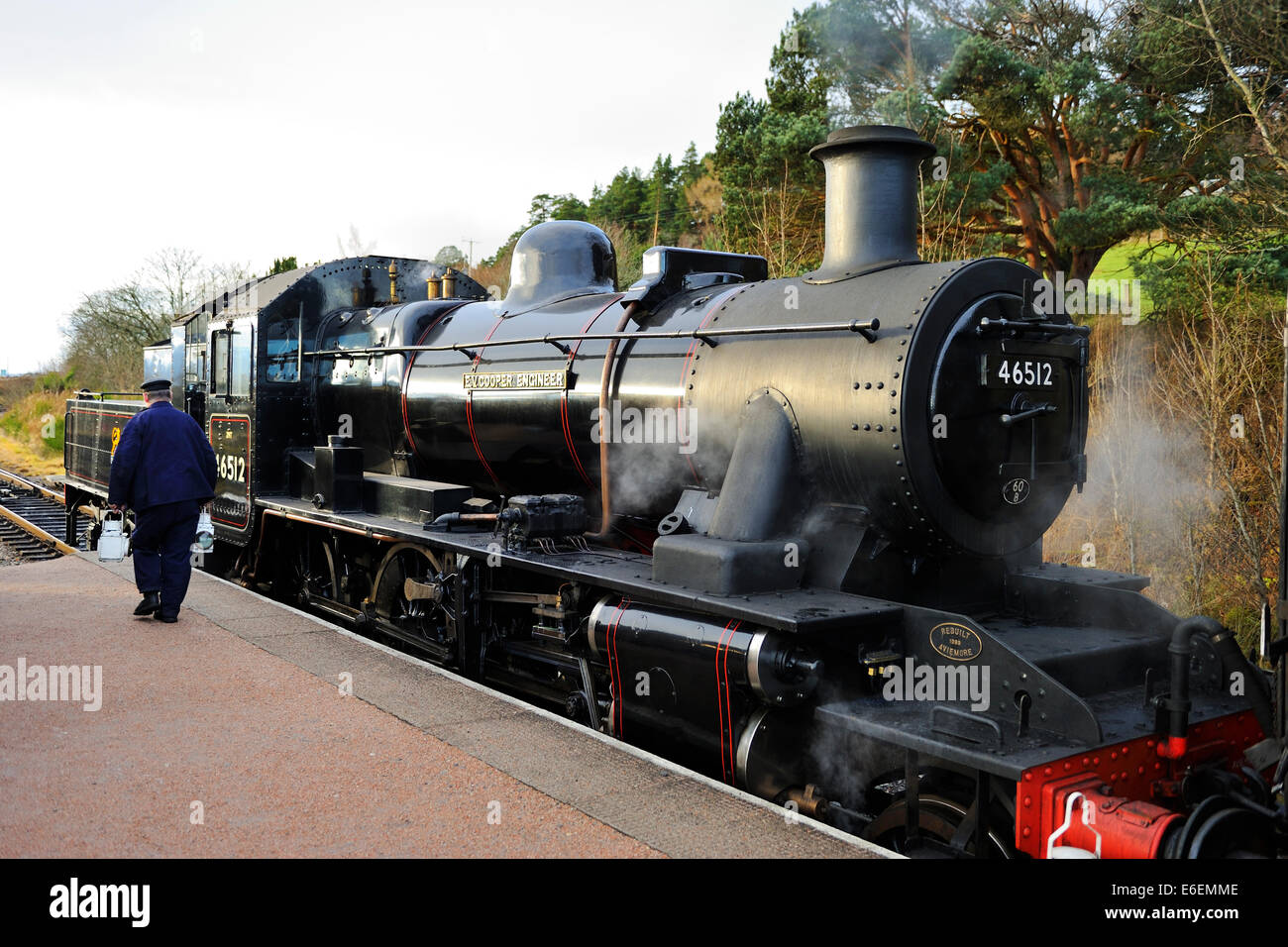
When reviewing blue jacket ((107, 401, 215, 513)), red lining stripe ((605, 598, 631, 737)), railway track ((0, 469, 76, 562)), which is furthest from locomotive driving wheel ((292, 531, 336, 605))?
railway track ((0, 469, 76, 562))

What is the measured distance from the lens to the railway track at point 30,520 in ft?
43.9

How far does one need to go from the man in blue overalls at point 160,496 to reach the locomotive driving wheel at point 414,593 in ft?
4.50

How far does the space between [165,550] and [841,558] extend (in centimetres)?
507

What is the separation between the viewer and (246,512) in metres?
8.65

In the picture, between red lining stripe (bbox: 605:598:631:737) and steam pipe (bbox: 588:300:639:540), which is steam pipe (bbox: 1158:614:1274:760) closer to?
red lining stripe (bbox: 605:598:631:737)

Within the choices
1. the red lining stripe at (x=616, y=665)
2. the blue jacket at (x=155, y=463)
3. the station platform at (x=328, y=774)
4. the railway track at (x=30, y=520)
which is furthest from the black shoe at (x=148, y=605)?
the railway track at (x=30, y=520)

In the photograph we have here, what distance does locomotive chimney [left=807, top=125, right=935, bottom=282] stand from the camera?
4.87 meters

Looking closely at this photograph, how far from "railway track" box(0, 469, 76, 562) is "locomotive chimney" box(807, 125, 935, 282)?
10.9 metres

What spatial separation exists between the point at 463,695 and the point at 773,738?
1.82 m

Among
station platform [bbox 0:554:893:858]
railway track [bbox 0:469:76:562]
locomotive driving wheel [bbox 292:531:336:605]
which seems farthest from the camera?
railway track [bbox 0:469:76:562]

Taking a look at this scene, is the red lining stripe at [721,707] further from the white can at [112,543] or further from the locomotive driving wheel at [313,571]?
the white can at [112,543]

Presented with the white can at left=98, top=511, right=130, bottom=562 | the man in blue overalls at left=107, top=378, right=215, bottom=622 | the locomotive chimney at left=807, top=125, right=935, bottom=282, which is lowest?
the white can at left=98, top=511, right=130, bottom=562

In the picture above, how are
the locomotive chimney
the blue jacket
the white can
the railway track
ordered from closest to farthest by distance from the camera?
the locomotive chimney → the blue jacket → the white can → the railway track

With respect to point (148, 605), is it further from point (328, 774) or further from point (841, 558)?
point (841, 558)
